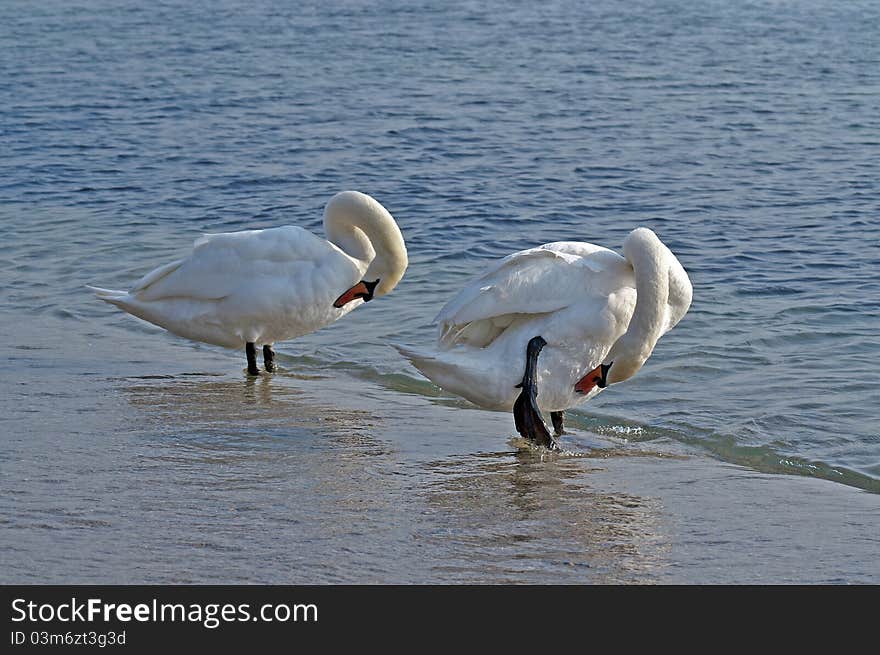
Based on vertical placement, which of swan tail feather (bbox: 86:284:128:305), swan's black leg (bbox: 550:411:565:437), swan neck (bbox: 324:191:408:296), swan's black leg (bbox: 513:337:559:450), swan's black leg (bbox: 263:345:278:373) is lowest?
swan's black leg (bbox: 263:345:278:373)

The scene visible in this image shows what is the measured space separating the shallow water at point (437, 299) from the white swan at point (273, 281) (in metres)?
0.35

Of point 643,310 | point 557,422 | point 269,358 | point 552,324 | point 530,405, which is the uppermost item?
point 643,310

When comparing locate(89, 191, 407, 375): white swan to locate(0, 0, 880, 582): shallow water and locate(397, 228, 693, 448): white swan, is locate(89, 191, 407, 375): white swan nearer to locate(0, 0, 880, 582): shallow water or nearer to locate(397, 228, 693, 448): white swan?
locate(0, 0, 880, 582): shallow water

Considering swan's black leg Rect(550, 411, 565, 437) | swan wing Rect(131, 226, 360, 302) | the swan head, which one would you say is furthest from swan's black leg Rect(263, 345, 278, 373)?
swan's black leg Rect(550, 411, 565, 437)

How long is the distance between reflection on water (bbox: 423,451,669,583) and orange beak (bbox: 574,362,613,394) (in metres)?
0.37

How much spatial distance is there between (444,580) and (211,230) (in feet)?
26.8

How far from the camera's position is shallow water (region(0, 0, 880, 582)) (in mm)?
5309

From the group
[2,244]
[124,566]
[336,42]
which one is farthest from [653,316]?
[336,42]

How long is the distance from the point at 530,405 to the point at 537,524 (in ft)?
3.84

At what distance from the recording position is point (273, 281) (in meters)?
8.20

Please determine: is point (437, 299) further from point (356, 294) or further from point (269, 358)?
point (356, 294)

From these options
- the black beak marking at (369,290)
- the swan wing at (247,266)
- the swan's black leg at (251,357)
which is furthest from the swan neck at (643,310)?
the swan's black leg at (251,357)

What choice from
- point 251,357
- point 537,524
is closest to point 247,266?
point 251,357

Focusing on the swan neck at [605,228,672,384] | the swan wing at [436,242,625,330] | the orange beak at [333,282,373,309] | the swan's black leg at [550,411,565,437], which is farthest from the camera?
the orange beak at [333,282,373,309]
